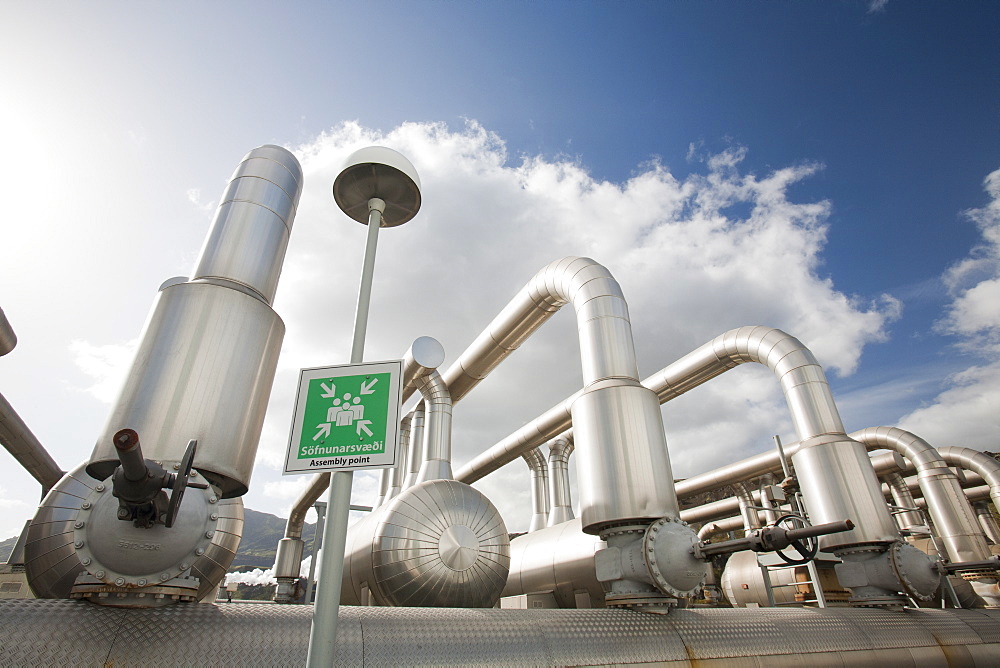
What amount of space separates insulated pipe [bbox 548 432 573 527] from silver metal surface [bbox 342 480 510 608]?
8144 mm

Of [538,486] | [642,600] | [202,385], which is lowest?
[642,600]

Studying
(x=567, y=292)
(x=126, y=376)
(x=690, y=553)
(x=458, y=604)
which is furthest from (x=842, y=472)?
(x=126, y=376)

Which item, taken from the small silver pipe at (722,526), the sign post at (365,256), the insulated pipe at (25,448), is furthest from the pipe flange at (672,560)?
the insulated pipe at (25,448)

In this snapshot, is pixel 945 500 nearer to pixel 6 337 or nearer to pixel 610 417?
pixel 610 417

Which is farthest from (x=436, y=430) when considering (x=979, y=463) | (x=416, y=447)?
(x=979, y=463)

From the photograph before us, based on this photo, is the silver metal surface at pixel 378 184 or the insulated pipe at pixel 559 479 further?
the insulated pipe at pixel 559 479

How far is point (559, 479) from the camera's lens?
1511 centimetres

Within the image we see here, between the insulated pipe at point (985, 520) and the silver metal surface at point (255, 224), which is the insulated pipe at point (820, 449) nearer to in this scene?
the silver metal surface at point (255, 224)

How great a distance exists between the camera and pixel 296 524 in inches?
803

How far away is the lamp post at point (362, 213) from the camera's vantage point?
2.70 m

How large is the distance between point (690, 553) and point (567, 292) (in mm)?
4258

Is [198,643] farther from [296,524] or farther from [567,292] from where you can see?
[296,524]

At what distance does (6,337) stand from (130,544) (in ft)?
30.6

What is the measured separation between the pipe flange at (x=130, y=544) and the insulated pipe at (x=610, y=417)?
4.02 meters
